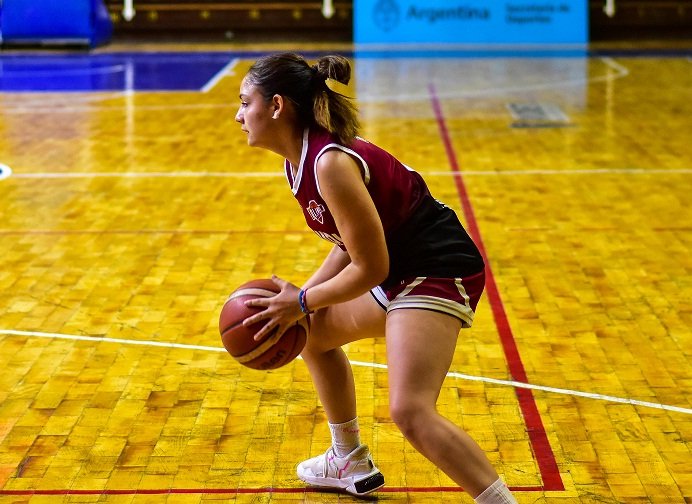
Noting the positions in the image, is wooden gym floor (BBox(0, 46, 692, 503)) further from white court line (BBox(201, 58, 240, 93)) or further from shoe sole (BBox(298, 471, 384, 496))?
white court line (BBox(201, 58, 240, 93))

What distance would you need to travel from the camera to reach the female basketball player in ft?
8.34

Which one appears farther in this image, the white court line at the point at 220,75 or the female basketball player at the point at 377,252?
the white court line at the point at 220,75

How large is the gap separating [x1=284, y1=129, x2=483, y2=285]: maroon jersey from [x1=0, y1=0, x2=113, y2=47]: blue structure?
1226 centimetres

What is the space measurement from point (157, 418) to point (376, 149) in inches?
54.2

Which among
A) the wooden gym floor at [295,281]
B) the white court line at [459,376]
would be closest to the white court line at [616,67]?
the wooden gym floor at [295,281]

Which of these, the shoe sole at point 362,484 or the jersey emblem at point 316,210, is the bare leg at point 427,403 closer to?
the jersey emblem at point 316,210

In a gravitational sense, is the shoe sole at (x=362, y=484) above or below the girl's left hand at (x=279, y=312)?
below

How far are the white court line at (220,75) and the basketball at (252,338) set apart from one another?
362 inches

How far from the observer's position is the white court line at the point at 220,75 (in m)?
12.1

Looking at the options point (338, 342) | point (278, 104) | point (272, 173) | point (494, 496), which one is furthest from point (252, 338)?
point (272, 173)

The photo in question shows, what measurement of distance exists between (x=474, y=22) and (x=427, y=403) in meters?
14.4

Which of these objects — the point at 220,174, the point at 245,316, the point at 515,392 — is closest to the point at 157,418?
the point at 245,316

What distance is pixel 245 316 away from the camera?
9.22 feet

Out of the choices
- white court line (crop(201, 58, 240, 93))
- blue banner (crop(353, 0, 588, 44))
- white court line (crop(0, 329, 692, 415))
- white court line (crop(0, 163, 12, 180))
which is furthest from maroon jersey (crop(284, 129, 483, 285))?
blue banner (crop(353, 0, 588, 44))
